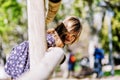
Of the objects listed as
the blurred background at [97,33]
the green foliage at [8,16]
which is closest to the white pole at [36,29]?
the green foliage at [8,16]

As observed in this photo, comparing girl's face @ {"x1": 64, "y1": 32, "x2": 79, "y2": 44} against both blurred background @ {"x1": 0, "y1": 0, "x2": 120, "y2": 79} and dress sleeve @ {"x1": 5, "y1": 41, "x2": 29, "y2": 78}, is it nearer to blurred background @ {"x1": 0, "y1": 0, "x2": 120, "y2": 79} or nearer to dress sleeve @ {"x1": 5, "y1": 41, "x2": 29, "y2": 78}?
dress sleeve @ {"x1": 5, "y1": 41, "x2": 29, "y2": 78}

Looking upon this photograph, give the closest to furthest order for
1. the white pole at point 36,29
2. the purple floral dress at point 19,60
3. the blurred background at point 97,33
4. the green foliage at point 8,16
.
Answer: the white pole at point 36,29
the purple floral dress at point 19,60
the green foliage at point 8,16
the blurred background at point 97,33

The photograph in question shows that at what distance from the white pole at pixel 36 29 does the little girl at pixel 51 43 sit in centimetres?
44

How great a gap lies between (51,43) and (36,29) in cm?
47

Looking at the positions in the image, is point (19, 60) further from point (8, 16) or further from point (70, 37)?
point (8, 16)

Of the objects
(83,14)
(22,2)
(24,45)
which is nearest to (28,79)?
(24,45)

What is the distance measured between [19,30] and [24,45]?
4900mm

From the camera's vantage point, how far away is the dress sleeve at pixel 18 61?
1.43 metres

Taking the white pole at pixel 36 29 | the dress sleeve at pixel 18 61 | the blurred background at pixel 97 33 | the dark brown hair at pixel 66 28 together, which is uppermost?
the white pole at pixel 36 29

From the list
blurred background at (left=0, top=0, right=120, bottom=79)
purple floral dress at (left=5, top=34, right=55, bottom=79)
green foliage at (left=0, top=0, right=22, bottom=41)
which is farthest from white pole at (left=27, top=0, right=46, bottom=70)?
blurred background at (left=0, top=0, right=120, bottom=79)

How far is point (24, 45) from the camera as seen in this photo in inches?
58.4

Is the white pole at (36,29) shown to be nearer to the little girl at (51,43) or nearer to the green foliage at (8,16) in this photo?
the little girl at (51,43)

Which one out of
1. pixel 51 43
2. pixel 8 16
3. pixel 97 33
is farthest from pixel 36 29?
pixel 97 33

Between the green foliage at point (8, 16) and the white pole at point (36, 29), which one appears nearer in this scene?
the white pole at point (36, 29)
